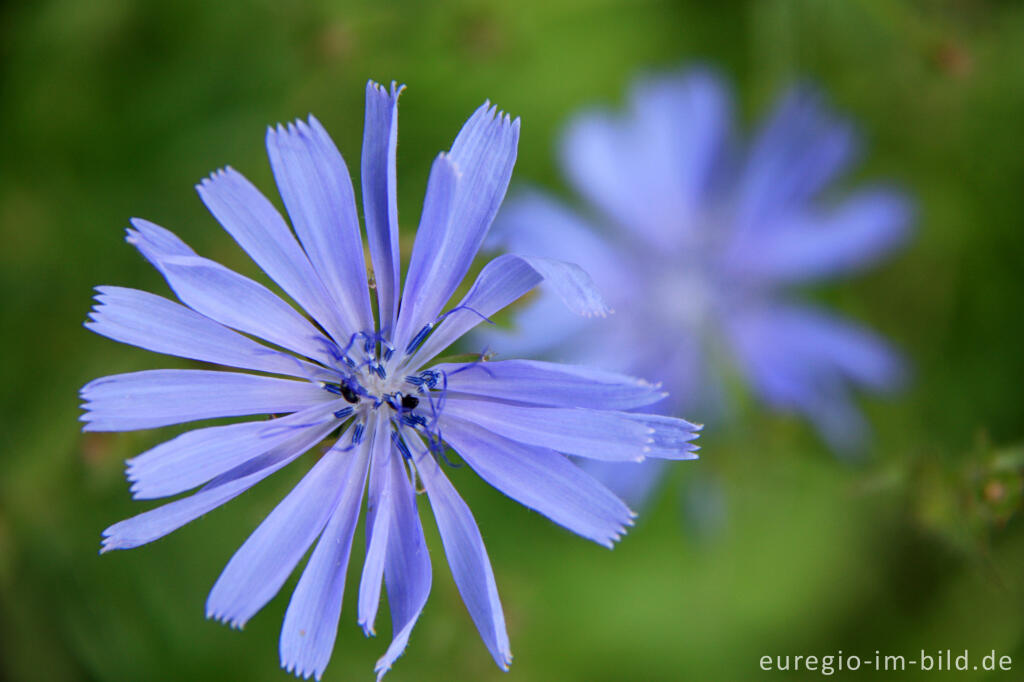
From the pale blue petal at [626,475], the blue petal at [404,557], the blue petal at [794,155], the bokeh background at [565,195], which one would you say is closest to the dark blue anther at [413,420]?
the blue petal at [404,557]

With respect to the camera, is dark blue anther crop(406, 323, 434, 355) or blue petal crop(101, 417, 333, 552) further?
dark blue anther crop(406, 323, 434, 355)

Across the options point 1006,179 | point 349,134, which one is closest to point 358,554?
point 349,134

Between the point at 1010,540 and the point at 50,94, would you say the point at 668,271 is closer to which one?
the point at 1010,540

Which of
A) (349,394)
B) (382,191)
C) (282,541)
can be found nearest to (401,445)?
(349,394)

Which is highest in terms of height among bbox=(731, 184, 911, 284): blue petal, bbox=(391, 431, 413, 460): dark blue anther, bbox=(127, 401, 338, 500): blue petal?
bbox=(731, 184, 911, 284): blue petal

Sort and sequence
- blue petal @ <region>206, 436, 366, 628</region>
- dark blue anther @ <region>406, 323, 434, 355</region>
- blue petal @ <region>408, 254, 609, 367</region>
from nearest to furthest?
blue petal @ <region>408, 254, 609, 367</region>
blue petal @ <region>206, 436, 366, 628</region>
dark blue anther @ <region>406, 323, 434, 355</region>

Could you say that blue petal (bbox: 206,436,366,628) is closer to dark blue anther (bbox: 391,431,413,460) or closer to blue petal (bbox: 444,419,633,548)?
dark blue anther (bbox: 391,431,413,460)

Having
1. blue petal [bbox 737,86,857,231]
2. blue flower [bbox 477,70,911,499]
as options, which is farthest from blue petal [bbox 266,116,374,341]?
blue petal [bbox 737,86,857,231]
